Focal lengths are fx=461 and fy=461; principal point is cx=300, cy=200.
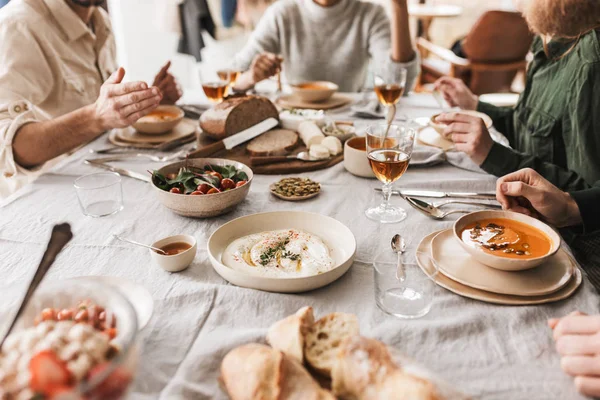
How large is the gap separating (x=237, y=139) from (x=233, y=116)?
135 mm

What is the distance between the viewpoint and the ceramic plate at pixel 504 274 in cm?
89

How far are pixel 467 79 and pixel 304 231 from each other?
444 cm

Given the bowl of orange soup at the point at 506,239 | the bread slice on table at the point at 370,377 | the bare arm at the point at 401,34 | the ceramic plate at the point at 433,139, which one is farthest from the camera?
the bare arm at the point at 401,34

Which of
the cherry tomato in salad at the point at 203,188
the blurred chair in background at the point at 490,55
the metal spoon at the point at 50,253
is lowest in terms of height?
the blurred chair in background at the point at 490,55

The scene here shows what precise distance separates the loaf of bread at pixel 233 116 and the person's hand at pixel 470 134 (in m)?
0.71

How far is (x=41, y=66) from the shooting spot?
5.64 ft

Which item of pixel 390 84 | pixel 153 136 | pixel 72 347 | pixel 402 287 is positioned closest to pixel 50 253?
pixel 72 347

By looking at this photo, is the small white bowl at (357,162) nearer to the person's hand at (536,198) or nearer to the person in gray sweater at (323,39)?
the person's hand at (536,198)

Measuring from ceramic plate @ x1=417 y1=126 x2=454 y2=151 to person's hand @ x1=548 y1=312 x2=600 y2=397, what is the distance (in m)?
1.00

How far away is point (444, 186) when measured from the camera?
56.2 inches

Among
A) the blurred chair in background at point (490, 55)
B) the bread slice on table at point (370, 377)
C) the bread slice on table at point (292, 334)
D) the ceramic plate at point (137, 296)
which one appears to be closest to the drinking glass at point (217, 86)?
the ceramic plate at point (137, 296)

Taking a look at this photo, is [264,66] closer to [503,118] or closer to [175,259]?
[503,118]

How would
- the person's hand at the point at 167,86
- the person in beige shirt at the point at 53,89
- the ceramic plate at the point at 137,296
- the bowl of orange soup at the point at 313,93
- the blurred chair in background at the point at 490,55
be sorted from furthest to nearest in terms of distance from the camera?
the blurred chair in background at the point at 490,55, the bowl of orange soup at the point at 313,93, the person's hand at the point at 167,86, the person in beige shirt at the point at 53,89, the ceramic plate at the point at 137,296

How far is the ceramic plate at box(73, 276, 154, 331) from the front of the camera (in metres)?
0.81
